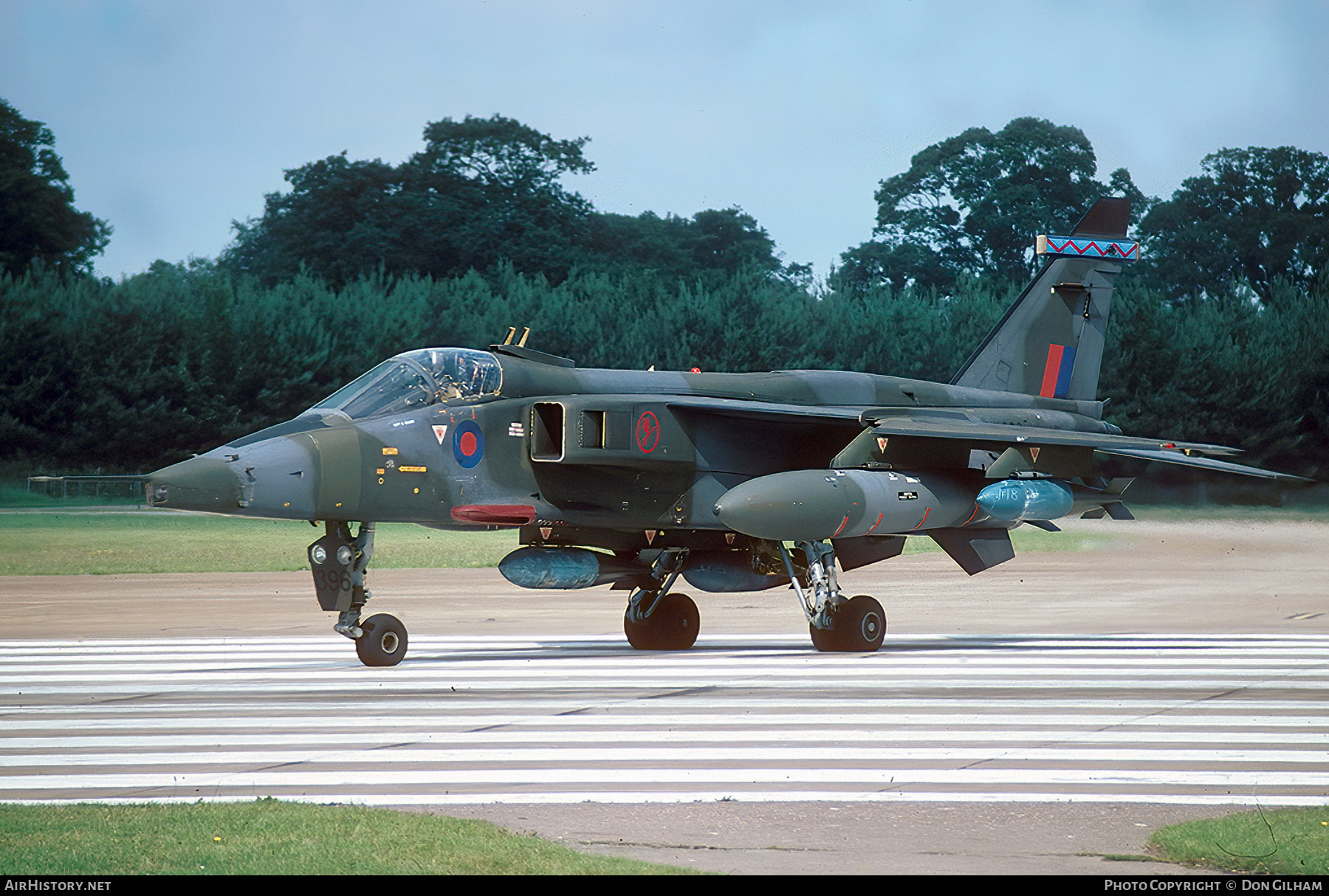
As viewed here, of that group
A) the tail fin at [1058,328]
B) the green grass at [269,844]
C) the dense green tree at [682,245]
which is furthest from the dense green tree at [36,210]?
the green grass at [269,844]

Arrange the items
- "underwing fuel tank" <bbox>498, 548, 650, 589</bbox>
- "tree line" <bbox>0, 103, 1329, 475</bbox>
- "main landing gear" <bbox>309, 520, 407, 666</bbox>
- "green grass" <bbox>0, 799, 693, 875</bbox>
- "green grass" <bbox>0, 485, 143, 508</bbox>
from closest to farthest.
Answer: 1. "green grass" <bbox>0, 799, 693, 875</bbox>
2. "main landing gear" <bbox>309, 520, 407, 666</bbox>
3. "underwing fuel tank" <bbox>498, 548, 650, 589</bbox>
4. "green grass" <bbox>0, 485, 143, 508</bbox>
5. "tree line" <bbox>0, 103, 1329, 475</bbox>

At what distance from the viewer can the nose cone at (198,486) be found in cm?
1316

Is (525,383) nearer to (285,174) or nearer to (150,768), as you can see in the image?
(150,768)

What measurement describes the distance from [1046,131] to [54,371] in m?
54.3

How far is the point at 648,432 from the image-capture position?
16.0 meters

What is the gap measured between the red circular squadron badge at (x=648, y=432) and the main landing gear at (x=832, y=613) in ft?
6.33

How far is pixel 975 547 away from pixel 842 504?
123 inches

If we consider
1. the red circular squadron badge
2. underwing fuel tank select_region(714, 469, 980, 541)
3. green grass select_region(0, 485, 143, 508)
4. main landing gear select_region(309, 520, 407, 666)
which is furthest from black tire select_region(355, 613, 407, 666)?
green grass select_region(0, 485, 143, 508)

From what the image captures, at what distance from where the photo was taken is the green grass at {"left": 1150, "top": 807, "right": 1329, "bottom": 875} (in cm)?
636

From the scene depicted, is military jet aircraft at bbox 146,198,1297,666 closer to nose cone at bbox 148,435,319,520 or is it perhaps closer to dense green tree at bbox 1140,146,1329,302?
nose cone at bbox 148,435,319,520

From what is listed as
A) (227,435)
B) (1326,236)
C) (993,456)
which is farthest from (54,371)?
(1326,236)

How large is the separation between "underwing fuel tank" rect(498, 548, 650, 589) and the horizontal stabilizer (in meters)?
4.44

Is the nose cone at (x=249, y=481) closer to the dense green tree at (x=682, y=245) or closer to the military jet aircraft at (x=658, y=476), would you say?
the military jet aircraft at (x=658, y=476)

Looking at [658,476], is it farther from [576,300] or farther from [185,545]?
[576,300]
